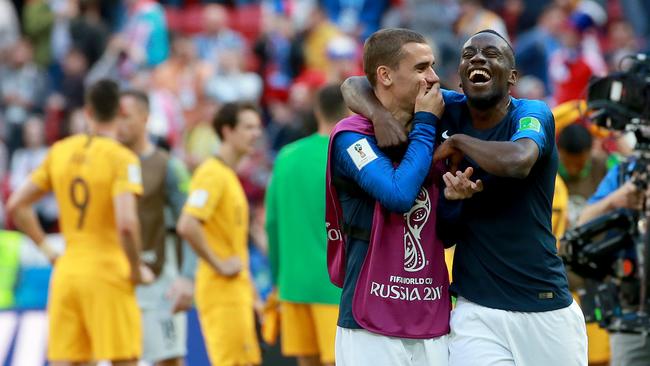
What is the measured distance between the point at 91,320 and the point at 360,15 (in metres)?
10.9

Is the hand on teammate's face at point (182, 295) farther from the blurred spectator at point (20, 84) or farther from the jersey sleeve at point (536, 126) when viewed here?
the blurred spectator at point (20, 84)

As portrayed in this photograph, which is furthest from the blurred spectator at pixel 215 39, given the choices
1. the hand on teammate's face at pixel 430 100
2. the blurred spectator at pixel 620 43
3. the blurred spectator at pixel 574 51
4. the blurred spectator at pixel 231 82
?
the hand on teammate's face at pixel 430 100

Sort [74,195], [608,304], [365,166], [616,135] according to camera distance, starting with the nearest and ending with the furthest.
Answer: [365,166] < [608,304] < [616,135] < [74,195]

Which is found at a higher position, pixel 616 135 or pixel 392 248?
pixel 616 135

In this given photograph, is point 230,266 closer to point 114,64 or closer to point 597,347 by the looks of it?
point 597,347

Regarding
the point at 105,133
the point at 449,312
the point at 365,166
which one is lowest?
the point at 449,312

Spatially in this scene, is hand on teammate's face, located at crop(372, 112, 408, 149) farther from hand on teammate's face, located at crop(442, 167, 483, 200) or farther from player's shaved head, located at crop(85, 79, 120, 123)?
player's shaved head, located at crop(85, 79, 120, 123)

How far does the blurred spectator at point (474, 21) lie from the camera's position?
639 inches

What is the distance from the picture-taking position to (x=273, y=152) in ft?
52.2

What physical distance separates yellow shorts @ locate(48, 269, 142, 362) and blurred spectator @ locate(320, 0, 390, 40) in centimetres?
1030

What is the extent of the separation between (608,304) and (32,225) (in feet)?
13.8

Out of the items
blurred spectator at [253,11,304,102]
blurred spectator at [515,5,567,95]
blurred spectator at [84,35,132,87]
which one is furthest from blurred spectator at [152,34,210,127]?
blurred spectator at [515,5,567,95]

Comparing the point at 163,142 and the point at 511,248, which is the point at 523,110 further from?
the point at 163,142

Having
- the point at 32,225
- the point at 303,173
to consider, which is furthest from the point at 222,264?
the point at 32,225
